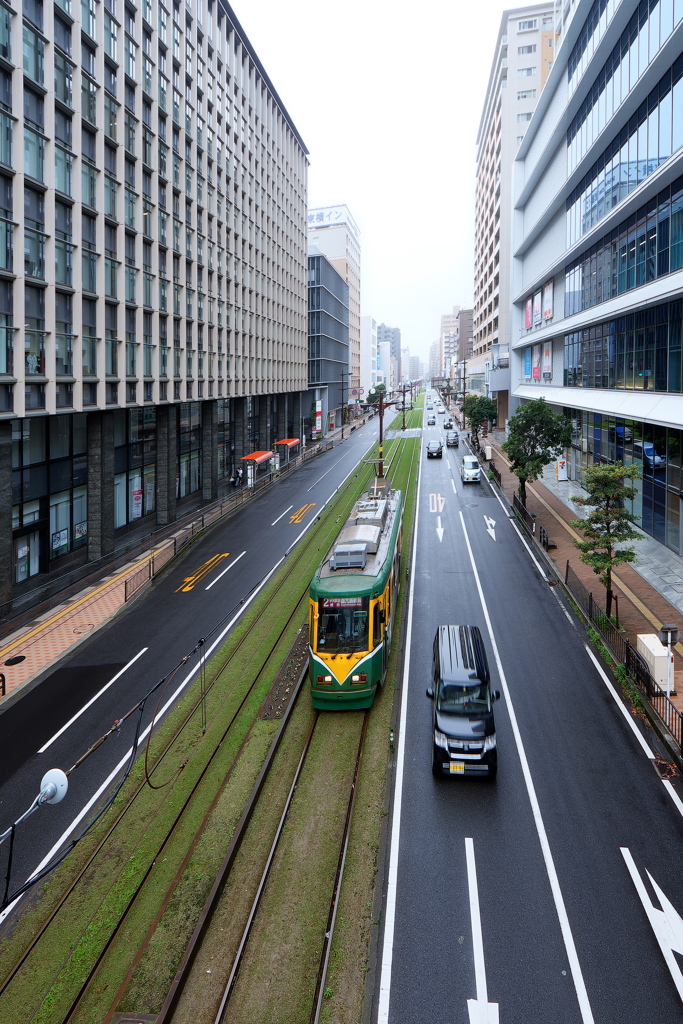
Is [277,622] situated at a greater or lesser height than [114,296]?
lesser

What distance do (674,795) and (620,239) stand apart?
32.8 m

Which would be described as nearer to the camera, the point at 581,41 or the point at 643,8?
the point at 643,8

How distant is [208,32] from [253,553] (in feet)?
135

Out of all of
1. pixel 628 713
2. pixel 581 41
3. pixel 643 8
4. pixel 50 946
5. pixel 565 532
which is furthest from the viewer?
pixel 581 41

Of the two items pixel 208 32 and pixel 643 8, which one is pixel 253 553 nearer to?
pixel 643 8

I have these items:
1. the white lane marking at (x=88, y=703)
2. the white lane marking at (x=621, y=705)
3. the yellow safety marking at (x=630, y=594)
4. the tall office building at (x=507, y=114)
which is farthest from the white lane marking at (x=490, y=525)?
the tall office building at (x=507, y=114)

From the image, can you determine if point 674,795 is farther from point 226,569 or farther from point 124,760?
point 226,569

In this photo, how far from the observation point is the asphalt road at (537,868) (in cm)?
959

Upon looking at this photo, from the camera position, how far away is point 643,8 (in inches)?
1208

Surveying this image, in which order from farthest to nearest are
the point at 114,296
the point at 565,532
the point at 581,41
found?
the point at 581,41
the point at 565,532
the point at 114,296

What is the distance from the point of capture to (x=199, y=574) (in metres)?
31.6

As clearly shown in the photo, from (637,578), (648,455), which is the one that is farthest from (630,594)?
(648,455)

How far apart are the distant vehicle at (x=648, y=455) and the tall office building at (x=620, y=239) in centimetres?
6

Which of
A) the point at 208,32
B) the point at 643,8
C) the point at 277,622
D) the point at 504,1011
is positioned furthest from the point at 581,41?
the point at 504,1011
